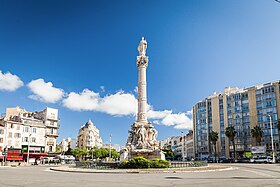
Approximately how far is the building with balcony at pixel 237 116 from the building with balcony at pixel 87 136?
43.3 metres

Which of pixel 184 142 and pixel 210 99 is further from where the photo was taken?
pixel 184 142

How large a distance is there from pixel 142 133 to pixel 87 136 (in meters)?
82.5

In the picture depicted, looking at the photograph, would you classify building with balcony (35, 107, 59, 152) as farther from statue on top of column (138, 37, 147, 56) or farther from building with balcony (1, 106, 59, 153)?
statue on top of column (138, 37, 147, 56)

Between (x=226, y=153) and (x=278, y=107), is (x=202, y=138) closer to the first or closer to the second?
(x=226, y=153)

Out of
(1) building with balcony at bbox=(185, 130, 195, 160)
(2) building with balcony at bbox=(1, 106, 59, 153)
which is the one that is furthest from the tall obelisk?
(1) building with balcony at bbox=(185, 130, 195, 160)

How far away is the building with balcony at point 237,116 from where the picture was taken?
87812mm

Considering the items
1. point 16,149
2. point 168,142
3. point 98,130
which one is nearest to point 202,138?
point 98,130

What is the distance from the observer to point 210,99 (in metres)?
107

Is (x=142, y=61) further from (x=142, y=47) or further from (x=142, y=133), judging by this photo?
(x=142, y=133)

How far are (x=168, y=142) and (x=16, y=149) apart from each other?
133 meters

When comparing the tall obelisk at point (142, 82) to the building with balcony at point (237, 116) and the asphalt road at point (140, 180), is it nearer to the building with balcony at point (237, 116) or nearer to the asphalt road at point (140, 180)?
the asphalt road at point (140, 180)

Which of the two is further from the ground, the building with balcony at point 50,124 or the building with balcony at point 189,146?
the building with balcony at point 50,124

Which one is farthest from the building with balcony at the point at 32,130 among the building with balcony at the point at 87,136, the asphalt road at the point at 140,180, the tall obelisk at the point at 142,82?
the asphalt road at the point at 140,180

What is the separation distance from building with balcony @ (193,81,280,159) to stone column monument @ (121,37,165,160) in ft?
187
